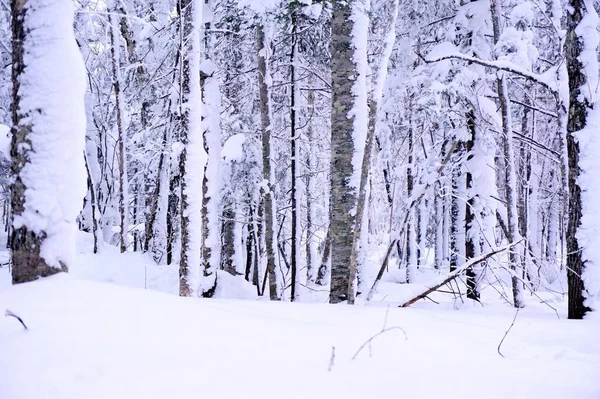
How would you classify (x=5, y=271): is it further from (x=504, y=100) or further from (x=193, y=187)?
(x=504, y=100)

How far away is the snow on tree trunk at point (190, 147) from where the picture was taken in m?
7.11

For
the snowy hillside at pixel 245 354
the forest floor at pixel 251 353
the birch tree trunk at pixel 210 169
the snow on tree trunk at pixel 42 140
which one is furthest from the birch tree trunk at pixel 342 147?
the birch tree trunk at pixel 210 169

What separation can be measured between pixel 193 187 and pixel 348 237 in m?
3.04

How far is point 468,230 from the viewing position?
9.83 metres

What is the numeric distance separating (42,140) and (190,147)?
3.76 metres

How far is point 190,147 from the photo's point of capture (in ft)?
23.5

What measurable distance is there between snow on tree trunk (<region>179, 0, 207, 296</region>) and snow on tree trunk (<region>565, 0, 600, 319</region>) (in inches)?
215

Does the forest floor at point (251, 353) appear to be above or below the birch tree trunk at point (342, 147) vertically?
below

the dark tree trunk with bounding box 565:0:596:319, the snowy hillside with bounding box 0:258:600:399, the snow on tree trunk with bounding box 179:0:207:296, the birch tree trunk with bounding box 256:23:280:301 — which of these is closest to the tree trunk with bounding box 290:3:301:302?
the birch tree trunk with bounding box 256:23:280:301

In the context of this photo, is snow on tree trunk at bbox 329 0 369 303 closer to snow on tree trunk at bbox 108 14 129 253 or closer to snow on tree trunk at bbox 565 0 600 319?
snow on tree trunk at bbox 565 0 600 319

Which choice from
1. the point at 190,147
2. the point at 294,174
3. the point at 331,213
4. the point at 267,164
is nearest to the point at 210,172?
the point at 267,164

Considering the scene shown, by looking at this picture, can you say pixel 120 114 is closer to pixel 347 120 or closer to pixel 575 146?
pixel 347 120

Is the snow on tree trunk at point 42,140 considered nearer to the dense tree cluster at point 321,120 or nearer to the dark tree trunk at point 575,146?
the dense tree cluster at point 321,120

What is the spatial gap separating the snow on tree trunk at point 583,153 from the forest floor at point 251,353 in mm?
1494
